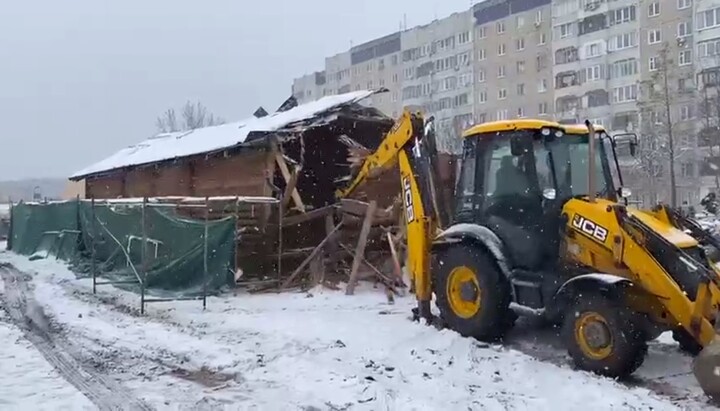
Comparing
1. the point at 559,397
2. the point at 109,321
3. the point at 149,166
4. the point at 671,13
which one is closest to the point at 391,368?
the point at 559,397

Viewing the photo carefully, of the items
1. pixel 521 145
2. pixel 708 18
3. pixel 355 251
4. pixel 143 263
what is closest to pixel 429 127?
pixel 521 145

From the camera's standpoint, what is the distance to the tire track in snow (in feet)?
23.7

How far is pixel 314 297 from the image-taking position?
13.7 meters

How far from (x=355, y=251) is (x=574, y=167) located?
678 cm

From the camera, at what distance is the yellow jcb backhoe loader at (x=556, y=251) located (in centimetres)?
745

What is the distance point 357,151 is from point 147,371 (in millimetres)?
9387

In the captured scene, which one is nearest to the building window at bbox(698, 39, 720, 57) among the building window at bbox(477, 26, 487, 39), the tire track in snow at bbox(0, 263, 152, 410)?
the building window at bbox(477, 26, 487, 39)

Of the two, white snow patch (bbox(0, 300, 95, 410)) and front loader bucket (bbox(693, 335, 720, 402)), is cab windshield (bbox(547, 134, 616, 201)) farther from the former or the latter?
white snow patch (bbox(0, 300, 95, 410))

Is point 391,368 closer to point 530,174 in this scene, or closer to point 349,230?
point 530,174

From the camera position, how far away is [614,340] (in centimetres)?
744

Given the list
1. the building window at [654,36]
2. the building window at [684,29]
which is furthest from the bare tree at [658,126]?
the building window at [654,36]

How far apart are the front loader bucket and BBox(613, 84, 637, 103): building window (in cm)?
4950

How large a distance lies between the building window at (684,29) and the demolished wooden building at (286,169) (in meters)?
39.7

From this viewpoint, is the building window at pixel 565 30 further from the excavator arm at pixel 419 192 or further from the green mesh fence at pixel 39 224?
the excavator arm at pixel 419 192
